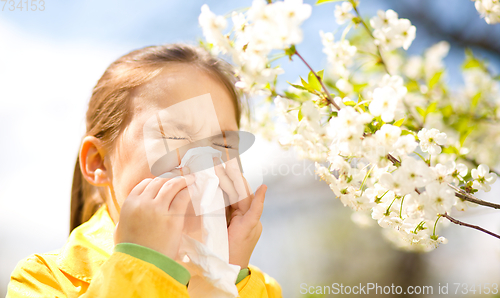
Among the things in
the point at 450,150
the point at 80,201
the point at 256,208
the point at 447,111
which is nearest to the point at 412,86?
the point at 447,111

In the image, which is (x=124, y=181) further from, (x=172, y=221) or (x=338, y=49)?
(x=338, y=49)

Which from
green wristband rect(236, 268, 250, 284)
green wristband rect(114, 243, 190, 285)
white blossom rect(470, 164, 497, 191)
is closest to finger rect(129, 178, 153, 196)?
green wristband rect(114, 243, 190, 285)

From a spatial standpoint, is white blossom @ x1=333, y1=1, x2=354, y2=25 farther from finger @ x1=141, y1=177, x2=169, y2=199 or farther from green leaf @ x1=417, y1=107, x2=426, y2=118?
finger @ x1=141, y1=177, x2=169, y2=199

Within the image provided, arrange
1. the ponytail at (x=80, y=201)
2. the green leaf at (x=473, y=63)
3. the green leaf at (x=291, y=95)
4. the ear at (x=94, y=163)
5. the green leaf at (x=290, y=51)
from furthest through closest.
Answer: the ponytail at (x=80, y=201) < the green leaf at (x=473, y=63) < the ear at (x=94, y=163) < the green leaf at (x=291, y=95) < the green leaf at (x=290, y=51)

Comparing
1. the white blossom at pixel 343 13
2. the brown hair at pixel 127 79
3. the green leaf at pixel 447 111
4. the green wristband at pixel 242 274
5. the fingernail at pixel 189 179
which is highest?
the white blossom at pixel 343 13

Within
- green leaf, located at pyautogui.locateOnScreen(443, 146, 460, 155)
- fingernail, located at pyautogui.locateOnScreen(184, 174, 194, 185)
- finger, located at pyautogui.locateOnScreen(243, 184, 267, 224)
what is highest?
fingernail, located at pyautogui.locateOnScreen(184, 174, 194, 185)

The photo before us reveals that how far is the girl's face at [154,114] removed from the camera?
2.43 ft

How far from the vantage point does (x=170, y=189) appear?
64cm

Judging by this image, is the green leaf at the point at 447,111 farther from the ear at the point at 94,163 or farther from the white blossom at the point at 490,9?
the ear at the point at 94,163

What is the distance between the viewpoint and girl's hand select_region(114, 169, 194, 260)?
0.59 metres

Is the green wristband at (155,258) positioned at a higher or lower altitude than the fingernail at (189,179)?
lower

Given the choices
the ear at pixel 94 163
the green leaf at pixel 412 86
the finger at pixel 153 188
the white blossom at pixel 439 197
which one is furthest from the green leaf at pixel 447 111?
the ear at pixel 94 163

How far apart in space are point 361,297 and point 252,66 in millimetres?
2490

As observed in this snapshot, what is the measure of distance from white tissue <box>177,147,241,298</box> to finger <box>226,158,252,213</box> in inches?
1.9
